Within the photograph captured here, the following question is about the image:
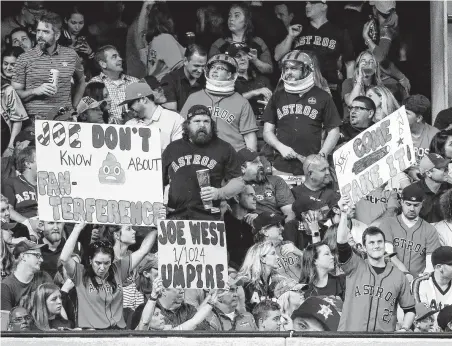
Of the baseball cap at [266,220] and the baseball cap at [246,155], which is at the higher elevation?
the baseball cap at [246,155]

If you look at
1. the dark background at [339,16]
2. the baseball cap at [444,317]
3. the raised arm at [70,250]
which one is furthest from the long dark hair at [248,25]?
the baseball cap at [444,317]

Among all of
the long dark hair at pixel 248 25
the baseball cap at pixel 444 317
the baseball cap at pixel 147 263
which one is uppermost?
the long dark hair at pixel 248 25

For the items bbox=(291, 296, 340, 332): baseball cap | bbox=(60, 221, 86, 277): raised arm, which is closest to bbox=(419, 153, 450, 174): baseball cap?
bbox=(291, 296, 340, 332): baseball cap

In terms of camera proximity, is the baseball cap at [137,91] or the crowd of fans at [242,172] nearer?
the crowd of fans at [242,172]

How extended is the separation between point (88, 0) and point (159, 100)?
1438 millimetres

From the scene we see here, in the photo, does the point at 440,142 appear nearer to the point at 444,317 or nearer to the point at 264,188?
the point at 264,188

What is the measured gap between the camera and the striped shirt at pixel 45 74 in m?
16.4

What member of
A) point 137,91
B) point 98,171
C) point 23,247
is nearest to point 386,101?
point 137,91

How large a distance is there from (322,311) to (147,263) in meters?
1.58

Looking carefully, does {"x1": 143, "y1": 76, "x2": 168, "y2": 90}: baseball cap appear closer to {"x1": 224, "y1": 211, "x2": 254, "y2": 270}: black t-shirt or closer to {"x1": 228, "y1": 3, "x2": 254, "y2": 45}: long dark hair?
{"x1": 228, "y1": 3, "x2": 254, "y2": 45}: long dark hair

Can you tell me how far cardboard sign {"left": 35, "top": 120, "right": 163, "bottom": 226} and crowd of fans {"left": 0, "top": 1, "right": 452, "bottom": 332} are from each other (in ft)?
0.94

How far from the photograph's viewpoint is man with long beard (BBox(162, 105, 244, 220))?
1541cm

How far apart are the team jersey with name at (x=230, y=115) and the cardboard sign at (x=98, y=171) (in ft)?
3.02

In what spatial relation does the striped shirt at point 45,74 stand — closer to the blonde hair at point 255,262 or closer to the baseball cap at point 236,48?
the baseball cap at point 236,48
